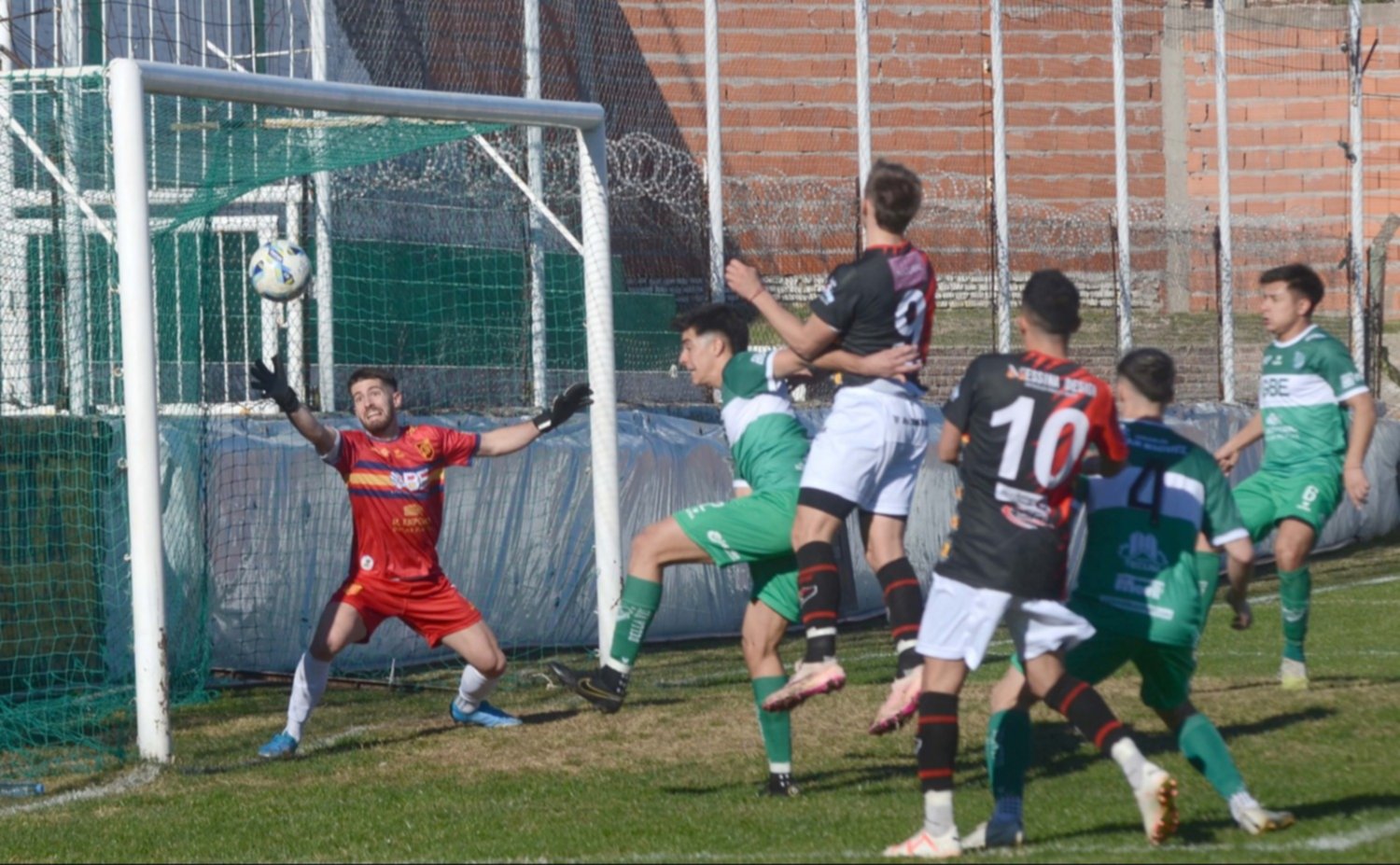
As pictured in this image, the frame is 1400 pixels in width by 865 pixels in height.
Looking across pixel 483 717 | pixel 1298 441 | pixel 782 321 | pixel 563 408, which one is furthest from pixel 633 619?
pixel 1298 441

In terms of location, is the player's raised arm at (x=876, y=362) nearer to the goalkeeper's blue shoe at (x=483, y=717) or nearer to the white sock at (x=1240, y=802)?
the white sock at (x=1240, y=802)

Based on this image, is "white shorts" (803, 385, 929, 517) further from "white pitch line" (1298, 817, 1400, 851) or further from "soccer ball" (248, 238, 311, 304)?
"soccer ball" (248, 238, 311, 304)

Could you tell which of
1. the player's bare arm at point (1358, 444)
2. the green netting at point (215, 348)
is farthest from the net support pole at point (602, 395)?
the player's bare arm at point (1358, 444)

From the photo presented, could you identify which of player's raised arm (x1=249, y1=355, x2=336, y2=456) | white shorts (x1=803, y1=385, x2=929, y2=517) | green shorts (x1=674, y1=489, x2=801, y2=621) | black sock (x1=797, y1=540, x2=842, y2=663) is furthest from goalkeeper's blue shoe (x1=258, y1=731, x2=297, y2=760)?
white shorts (x1=803, y1=385, x2=929, y2=517)

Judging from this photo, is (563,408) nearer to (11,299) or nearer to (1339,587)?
Result: (11,299)

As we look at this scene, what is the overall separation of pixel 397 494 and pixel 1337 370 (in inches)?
190

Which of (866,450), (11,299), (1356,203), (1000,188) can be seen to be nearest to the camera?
(866,450)

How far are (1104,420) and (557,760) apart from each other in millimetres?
3573

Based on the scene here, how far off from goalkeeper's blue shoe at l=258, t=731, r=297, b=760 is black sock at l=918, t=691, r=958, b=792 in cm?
389

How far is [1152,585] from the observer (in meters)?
6.34

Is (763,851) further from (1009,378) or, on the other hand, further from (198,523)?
(198,523)

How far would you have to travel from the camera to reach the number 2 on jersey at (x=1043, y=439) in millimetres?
5840

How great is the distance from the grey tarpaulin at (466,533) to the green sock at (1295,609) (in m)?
4.36

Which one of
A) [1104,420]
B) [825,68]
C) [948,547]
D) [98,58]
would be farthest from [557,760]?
[825,68]
